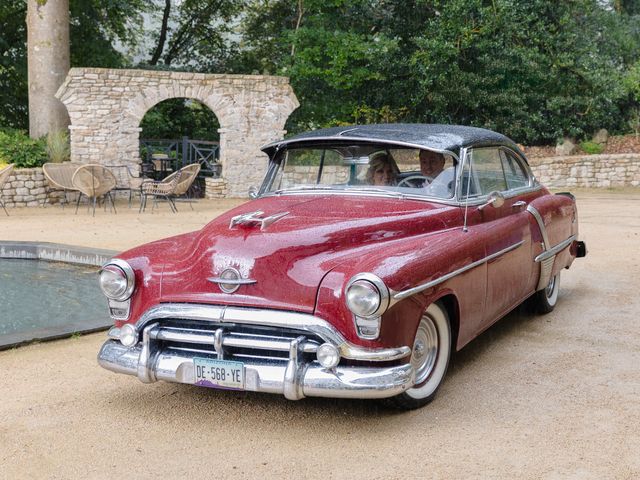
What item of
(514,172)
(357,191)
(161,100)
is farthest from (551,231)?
(161,100)

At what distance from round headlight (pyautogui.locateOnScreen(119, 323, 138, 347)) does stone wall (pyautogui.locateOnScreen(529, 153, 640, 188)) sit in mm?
19569

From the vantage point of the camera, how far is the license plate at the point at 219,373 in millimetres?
3932

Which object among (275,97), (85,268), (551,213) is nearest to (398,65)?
(275,97)

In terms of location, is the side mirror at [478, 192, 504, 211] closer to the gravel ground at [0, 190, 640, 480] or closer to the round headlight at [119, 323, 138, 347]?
the gravel ground at [0, 190, 640, 480]

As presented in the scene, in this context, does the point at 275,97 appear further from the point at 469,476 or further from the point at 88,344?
the point at 469,476

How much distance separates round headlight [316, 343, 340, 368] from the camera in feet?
12.6

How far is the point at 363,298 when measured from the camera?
3834 mm

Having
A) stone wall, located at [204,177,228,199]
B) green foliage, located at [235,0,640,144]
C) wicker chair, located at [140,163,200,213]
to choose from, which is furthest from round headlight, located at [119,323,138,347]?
green foliage, located at [235,0,640,144]


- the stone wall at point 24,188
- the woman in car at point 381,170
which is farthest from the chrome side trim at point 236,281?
the stone wall at point 24,188

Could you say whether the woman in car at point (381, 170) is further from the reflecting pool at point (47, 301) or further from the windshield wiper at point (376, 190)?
the reflecting pool at point (47, 301)

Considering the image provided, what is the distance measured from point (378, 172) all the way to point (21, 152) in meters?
13.8

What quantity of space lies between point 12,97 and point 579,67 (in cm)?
1760

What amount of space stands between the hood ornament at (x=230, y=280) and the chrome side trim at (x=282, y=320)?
107 millimetres

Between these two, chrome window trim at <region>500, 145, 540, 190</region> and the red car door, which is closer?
the red car door
